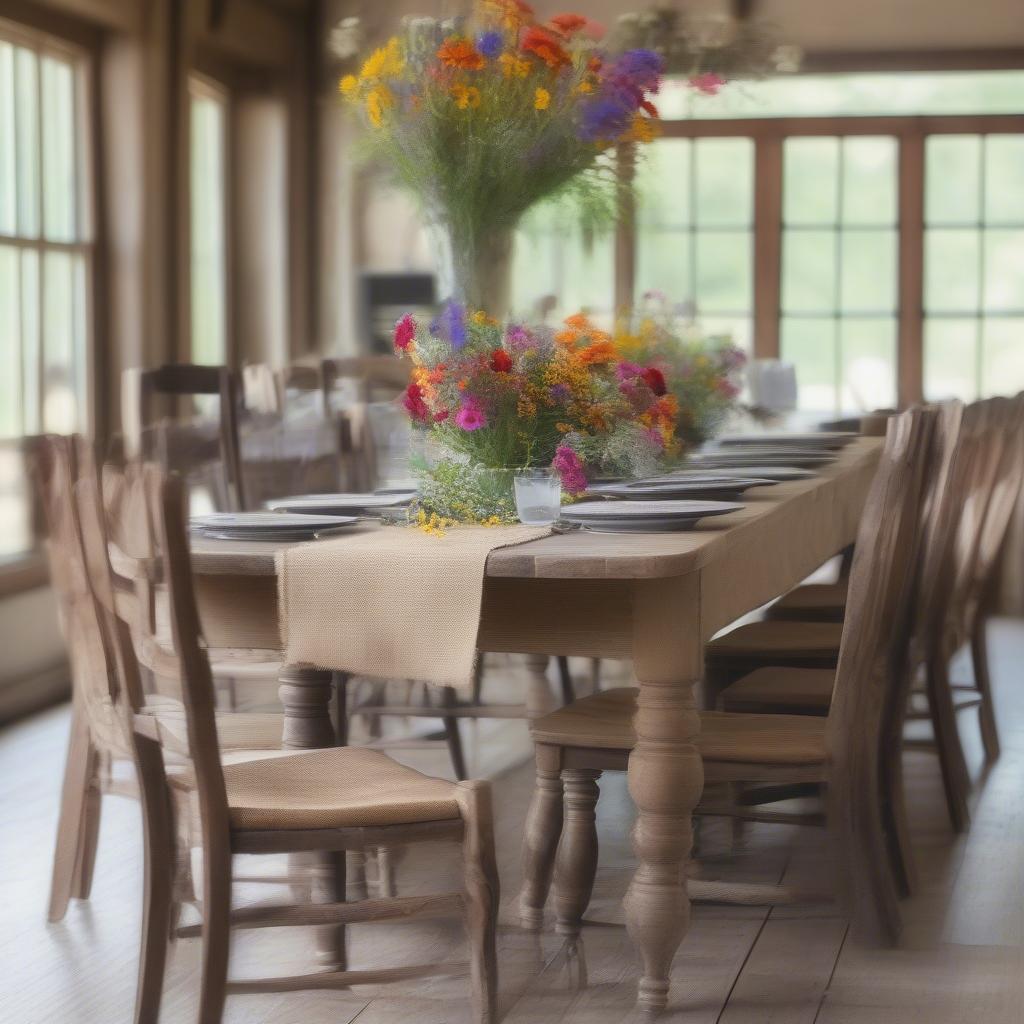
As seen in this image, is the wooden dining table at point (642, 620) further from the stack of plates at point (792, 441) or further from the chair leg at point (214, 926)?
the stack of plates at point (792, 441)

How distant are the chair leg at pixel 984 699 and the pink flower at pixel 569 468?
6.29 feet

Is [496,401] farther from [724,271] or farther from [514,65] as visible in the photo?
[724,271]

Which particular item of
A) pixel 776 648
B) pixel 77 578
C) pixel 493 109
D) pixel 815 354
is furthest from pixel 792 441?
pixel 815 354

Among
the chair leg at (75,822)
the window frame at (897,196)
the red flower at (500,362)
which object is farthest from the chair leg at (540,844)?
the window frame at (897,196)

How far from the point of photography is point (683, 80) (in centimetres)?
709

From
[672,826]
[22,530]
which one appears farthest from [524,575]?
[22,530]

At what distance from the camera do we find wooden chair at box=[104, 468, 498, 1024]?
2096 mm

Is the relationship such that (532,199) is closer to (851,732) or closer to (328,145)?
(851,732)

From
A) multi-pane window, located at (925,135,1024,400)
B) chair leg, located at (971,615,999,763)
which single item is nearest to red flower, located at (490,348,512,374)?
chair leg, located at (971,615,999,763)

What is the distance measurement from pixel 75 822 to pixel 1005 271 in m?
5.44

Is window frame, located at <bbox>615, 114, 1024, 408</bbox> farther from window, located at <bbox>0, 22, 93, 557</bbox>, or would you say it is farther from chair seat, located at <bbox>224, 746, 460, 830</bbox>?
chair seat, located at <bbox>224, 746, 460, 830</bbox>

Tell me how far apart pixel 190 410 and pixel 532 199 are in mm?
3088

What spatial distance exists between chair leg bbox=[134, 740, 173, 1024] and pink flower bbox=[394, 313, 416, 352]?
936mm

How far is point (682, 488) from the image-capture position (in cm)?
308
